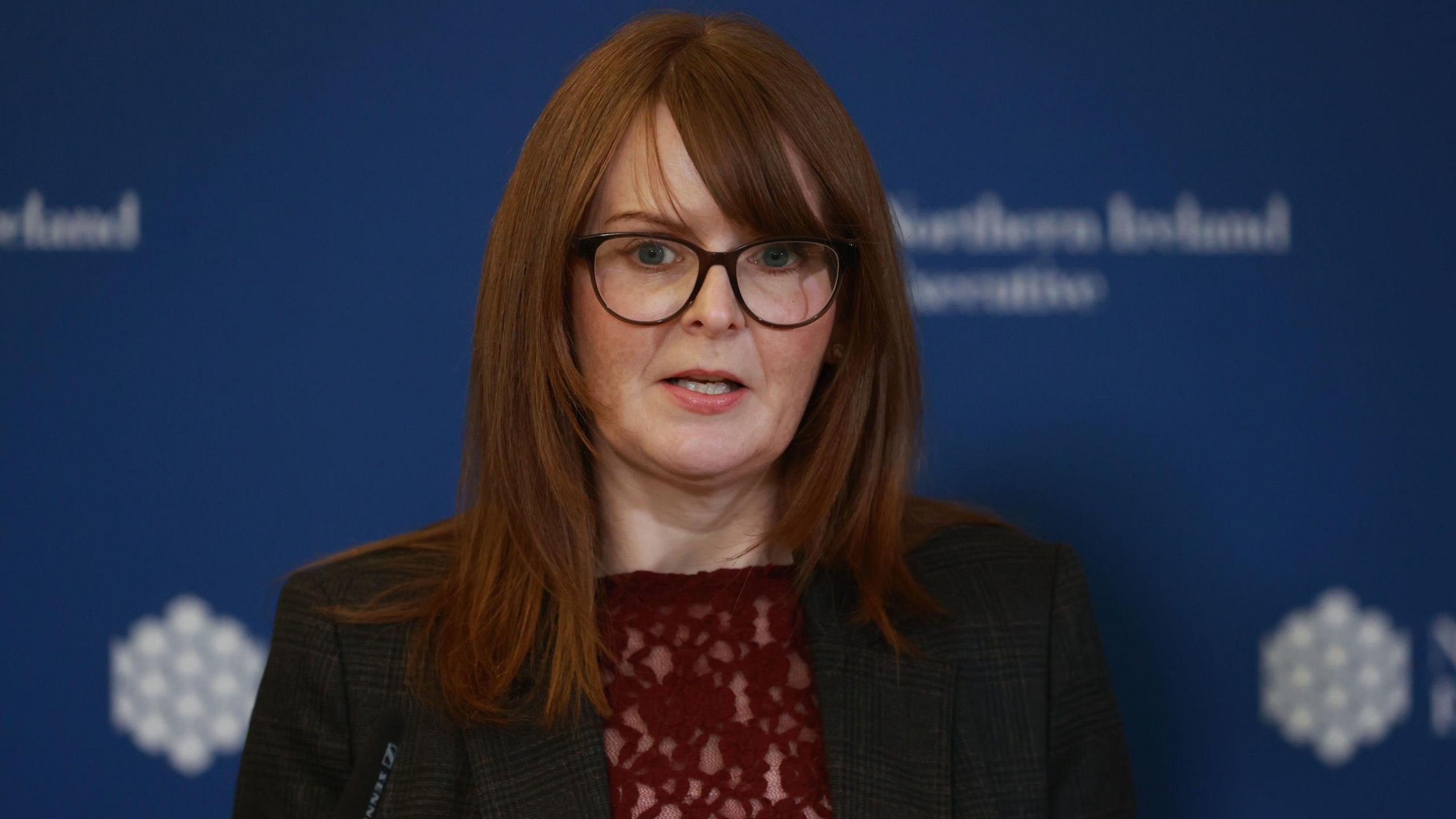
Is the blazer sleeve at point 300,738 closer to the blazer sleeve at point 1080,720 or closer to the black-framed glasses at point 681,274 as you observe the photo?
the black-framed glasses at point 681,274

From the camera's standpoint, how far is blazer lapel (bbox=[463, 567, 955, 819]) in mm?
1222

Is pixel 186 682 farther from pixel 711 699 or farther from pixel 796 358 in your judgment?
pixel 796 358

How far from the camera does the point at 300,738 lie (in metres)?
1.30

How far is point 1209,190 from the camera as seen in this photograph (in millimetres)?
1816

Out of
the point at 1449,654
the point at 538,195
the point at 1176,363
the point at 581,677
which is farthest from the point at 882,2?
the point at 1449,654

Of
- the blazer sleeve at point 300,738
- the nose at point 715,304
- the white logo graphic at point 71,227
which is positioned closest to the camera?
the nose at point 715,304

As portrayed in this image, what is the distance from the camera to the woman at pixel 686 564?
122 cm

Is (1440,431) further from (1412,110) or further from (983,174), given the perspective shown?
(983,174)

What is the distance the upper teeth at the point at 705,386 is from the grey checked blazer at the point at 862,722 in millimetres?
239

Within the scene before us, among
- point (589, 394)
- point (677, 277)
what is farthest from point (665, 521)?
point (677, 277)

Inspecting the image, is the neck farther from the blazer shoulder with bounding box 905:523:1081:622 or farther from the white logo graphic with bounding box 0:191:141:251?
the white logo graphic with bounding box 0:191:141:251

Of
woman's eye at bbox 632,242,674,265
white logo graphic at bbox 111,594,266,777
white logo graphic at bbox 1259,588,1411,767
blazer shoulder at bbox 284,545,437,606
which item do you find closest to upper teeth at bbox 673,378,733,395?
woman's eye at bbox 632,242,674,265

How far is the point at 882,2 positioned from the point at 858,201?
0.65 m

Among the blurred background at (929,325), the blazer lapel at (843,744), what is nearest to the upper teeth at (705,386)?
the blazer lapel at (843,744)
